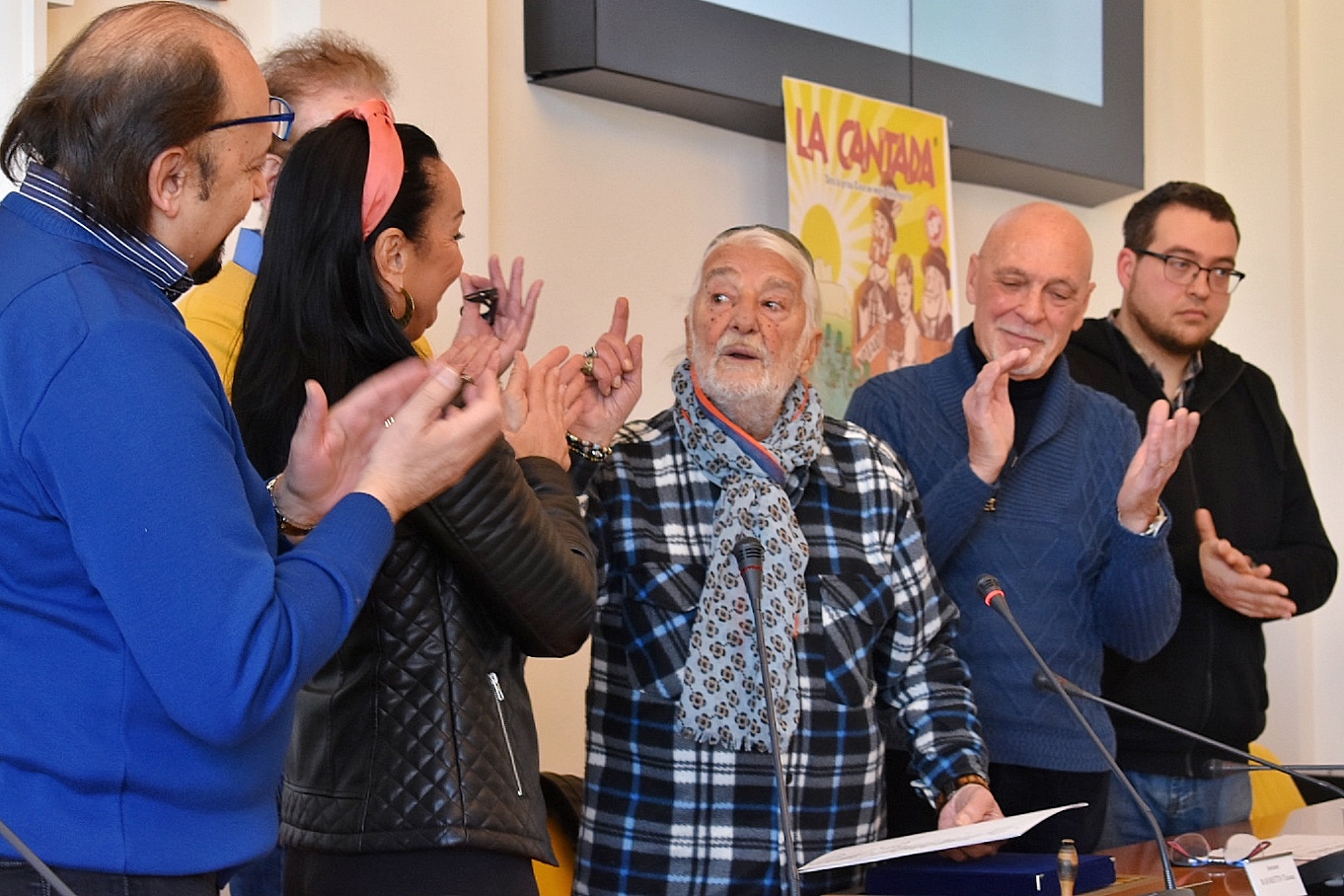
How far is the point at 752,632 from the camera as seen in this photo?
2225 mm

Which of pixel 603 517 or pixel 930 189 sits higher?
pixel 930 189

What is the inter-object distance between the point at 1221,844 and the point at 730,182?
1949 mm

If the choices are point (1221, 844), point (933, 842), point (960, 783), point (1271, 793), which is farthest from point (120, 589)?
point (1271, 793)

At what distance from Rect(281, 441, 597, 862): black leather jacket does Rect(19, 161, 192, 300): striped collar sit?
1.44 feet

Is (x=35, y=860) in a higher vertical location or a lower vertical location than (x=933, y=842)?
higher

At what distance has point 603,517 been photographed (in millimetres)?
2293

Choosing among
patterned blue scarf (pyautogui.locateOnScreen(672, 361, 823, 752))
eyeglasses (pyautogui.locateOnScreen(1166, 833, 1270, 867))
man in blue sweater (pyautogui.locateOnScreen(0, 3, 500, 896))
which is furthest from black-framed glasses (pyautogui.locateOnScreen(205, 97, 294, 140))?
eyeglasses (pyautogui.locateOnScreen(1166, 833, 1270, 867))

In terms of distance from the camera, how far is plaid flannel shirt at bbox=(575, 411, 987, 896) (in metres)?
2.17

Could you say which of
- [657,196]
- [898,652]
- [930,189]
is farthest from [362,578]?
[930,189]

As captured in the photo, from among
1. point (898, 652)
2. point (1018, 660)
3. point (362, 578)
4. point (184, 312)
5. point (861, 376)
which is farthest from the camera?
point (861, 376)

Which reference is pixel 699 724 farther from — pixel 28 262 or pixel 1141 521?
pixel 28 262

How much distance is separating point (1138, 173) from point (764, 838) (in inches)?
132

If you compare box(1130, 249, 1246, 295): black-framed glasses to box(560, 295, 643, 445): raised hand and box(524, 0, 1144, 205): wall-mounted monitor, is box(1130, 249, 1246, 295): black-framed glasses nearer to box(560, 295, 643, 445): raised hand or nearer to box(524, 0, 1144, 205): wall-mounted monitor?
box(524, 0, 1144, 205): wall-mounted monitor

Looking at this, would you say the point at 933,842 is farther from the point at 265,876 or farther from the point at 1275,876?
the point at 265,876
